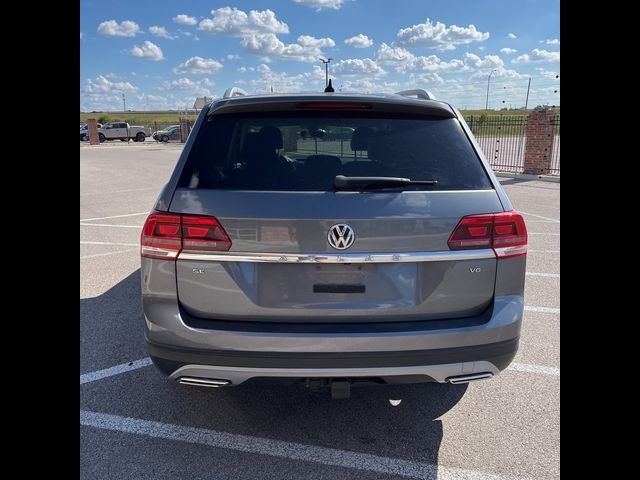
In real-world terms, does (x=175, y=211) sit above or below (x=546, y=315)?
above

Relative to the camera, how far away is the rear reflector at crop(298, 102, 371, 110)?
256 centimetres

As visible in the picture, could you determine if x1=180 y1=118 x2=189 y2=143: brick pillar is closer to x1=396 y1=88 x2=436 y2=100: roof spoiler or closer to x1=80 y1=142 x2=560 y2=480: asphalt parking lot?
x1=80 y1=142 x2=560 y2=480: asphalt parking lot

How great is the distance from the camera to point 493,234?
7.72 feet

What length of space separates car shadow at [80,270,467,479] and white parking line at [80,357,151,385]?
68 millimetres

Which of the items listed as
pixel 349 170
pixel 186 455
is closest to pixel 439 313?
pixel 349 170

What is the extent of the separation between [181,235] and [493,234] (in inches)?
59.5

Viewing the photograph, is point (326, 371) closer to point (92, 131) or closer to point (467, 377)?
point (467, 377)

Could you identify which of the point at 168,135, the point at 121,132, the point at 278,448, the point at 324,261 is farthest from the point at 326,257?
the point at 121,132

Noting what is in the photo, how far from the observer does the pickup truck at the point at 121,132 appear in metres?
55.0

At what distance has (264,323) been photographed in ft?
7.51

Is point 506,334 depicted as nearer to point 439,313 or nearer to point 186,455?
point 439,313

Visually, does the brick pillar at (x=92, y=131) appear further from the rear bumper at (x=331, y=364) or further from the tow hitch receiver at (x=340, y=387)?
the tow hitch receiver at (x=340, y=387)

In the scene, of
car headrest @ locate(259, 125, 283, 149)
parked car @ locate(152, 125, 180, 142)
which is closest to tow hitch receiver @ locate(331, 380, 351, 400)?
car headrest @ locate(259, 125, 283, 149)
